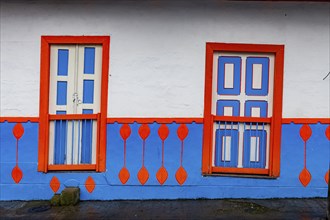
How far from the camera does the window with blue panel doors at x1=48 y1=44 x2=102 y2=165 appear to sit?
6.23 meters

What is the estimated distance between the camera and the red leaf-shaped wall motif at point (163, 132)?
6168 millimetres

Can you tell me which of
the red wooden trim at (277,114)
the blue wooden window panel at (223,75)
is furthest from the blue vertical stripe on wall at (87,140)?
the red wooden trim at (277,114)

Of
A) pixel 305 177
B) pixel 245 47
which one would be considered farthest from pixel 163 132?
pixel 305 177

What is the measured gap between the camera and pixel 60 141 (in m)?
6.27

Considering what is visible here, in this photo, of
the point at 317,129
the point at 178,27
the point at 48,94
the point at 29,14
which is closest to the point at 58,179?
the point at 48,94

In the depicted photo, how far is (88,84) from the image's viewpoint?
6.26 m

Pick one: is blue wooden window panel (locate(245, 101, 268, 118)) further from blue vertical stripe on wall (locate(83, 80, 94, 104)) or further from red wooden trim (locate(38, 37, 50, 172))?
red wooden trim (locate(38, 37, 50, 172))

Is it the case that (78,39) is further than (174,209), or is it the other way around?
(78,39)

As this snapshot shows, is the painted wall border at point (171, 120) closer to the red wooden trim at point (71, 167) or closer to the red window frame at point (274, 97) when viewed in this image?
the red window frame at point (274, 97)

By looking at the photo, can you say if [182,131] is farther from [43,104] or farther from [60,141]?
[43,104]

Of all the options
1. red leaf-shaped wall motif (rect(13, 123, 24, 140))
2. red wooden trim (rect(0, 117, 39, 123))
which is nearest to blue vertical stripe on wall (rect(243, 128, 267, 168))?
red wooden trim (rect(0, 117, 39, 123))

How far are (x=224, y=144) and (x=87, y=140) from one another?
218 cm

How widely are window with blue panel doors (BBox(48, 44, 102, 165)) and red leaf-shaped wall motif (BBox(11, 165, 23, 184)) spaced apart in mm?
485

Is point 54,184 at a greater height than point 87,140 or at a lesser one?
lesser
